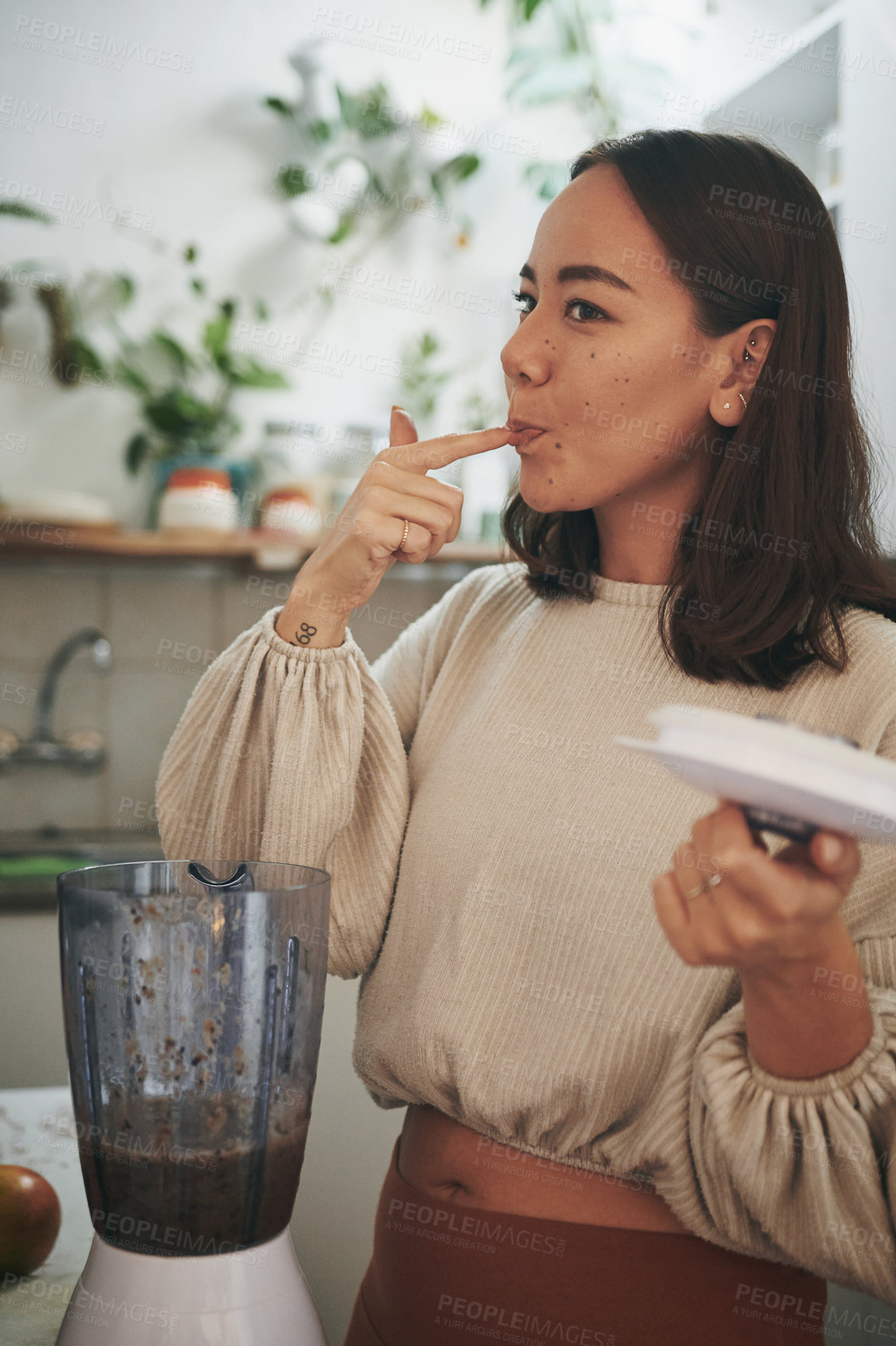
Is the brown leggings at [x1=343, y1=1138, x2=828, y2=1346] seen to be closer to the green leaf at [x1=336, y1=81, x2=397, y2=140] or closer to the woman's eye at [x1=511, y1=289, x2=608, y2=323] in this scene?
the woman's eye at [x1=511, y1=289, x2=608, y2=323]

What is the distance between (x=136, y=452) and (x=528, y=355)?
1.39 meters

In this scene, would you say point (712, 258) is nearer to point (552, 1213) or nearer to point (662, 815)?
point (662, 815)

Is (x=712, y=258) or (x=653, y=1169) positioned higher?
(x=712, y=258)

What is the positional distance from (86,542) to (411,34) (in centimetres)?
125

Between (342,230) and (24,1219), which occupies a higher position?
(342,230)

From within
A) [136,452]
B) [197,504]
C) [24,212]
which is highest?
[24,212]

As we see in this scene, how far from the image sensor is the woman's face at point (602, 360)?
858 mm

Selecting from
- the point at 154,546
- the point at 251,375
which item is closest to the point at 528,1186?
the point at 154,546

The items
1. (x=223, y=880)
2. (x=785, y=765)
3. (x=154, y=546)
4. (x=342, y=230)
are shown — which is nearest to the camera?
(x=785, y=765)

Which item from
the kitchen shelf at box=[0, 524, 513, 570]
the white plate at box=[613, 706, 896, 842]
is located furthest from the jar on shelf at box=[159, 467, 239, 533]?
the white plate at box=[613, 706, 896, 842]

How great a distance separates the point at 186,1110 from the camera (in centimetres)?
61

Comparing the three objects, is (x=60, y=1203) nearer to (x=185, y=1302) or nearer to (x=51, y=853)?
(x=185, y=1302)

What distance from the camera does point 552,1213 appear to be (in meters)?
0.78

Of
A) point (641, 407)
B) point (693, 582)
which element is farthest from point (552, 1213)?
point (641, 407)
